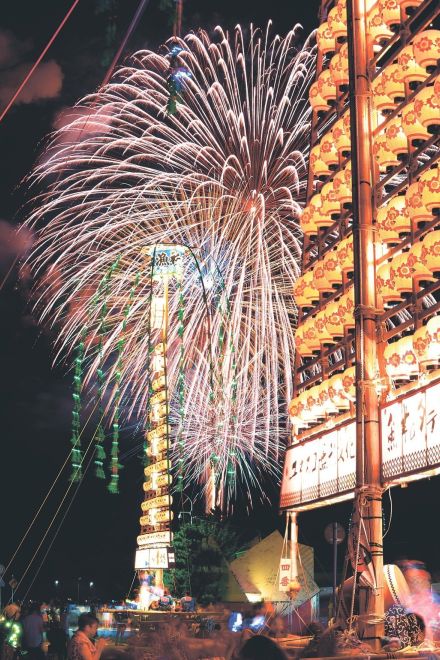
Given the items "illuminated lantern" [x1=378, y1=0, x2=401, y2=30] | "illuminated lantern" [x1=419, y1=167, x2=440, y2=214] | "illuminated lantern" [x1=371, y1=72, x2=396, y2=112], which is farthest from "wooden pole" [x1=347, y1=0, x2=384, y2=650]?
"illuminated lantern" [x1=419, y1=167, x2=440, y2=214]

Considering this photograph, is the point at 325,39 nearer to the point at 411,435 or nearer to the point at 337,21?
the point at 337,21

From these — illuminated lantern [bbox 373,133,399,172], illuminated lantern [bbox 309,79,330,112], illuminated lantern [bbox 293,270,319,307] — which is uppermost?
illuminated lantern [bbox 309,79,330,112]

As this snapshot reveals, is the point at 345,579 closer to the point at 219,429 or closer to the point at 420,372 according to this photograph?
the point at 420,372

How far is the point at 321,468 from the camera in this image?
53.3ft

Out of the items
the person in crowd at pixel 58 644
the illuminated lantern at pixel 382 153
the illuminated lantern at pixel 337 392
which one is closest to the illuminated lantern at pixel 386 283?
the illuminated lantern at pixel 382 153

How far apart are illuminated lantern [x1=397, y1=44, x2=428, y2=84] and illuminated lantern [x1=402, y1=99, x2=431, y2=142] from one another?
528mm

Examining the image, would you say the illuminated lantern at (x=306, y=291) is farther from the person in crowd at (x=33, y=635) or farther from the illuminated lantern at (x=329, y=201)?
the person in crowd at (x=33, y=635)

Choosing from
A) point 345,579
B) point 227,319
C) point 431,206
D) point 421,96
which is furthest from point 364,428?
point 227,319

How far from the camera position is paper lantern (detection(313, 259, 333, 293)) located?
16.7 meters

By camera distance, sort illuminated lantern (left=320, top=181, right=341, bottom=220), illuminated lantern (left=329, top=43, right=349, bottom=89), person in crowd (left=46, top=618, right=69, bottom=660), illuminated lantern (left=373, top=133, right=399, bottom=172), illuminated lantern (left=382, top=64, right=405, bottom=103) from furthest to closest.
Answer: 1. illuminated lantern (left=329, top=43, right=349, bottom=89)
2. illuminated lantern (left=320, top=181, right=341, bottom=220)
3. person in crowd (left=46, top=618, right=69, bottom=660)
4. illuminated lantern (left=373, top=133, right=399, bottom=172)
5. illuminated lantern (left=382, top=64, right=405, bottom=103)

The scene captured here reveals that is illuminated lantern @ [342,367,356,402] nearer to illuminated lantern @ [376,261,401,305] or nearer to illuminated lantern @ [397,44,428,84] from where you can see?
illuminated lantern @ [376,261,401,305]

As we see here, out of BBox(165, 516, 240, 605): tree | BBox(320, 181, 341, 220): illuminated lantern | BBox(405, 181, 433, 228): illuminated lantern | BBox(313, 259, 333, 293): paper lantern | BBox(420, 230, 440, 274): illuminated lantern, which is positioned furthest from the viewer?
BBox(165, 516, 240, 605): tree

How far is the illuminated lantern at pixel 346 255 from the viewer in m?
15.8

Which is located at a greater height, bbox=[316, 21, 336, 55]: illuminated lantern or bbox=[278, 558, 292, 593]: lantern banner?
bbox=[316, 21, 336, 55]: illuminated lantern
